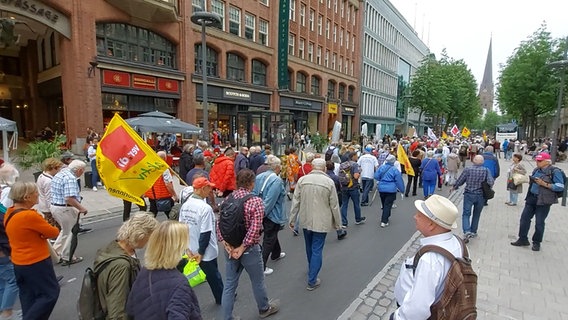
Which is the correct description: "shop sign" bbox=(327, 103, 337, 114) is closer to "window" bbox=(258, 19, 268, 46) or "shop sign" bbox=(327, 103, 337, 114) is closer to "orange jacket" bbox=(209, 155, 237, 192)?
"window" bbox=(258, 19, 268, 46)

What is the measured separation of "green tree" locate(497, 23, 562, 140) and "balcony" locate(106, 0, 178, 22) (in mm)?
29329

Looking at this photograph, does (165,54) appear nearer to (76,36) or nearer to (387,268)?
(76,36)

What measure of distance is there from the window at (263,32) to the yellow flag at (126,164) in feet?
86.1

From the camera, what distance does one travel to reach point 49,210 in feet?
18.1

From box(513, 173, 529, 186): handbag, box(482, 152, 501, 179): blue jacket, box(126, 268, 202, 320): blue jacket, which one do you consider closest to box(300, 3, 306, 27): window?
box(482, 152, 501, 179): blue jacket

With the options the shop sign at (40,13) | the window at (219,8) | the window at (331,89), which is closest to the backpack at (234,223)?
the shop sign at (40,13)

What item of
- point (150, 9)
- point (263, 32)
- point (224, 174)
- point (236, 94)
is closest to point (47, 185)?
point (224, 174)

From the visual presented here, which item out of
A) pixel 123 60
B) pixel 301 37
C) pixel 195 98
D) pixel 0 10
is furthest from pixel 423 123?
pixel 0 10

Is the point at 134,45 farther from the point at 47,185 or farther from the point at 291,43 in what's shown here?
the point at 291,43

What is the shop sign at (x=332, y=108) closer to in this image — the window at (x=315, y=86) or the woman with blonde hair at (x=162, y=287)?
the window at (x=315, y=86)

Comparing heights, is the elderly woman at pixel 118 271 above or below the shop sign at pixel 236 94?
below

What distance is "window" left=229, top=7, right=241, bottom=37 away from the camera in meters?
26.0

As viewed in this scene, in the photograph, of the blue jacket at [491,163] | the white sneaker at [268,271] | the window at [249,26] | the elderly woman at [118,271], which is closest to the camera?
the elderly woman at [118,271]

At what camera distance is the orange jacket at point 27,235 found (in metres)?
3.29
